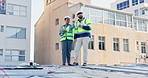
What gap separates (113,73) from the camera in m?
3.46

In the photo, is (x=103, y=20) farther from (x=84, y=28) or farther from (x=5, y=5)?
(x=84, y=28)

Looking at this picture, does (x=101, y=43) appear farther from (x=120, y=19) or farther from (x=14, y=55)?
(x=14, y=55)

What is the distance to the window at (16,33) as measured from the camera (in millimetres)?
21869

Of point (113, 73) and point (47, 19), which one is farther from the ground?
point (47, 19)

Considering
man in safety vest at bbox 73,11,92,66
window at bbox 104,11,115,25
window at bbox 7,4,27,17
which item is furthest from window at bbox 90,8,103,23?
man in safety vest at bbox 73,11,92,66

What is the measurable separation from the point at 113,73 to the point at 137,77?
0.52 metres

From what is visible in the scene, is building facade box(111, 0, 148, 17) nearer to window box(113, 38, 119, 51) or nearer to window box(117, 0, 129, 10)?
window box(117, 0, 129, 10)

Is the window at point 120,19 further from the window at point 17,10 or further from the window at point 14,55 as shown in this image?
the window at point 14,55

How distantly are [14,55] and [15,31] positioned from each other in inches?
94.5

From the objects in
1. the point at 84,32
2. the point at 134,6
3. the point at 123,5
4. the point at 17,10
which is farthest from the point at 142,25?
the point at 123,5

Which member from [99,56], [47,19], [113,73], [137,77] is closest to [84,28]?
[113,73]

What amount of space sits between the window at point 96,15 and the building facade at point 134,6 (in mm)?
21542

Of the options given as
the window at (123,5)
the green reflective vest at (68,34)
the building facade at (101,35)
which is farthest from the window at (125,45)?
the window at (123,5)

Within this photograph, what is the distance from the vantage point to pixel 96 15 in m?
21.6
